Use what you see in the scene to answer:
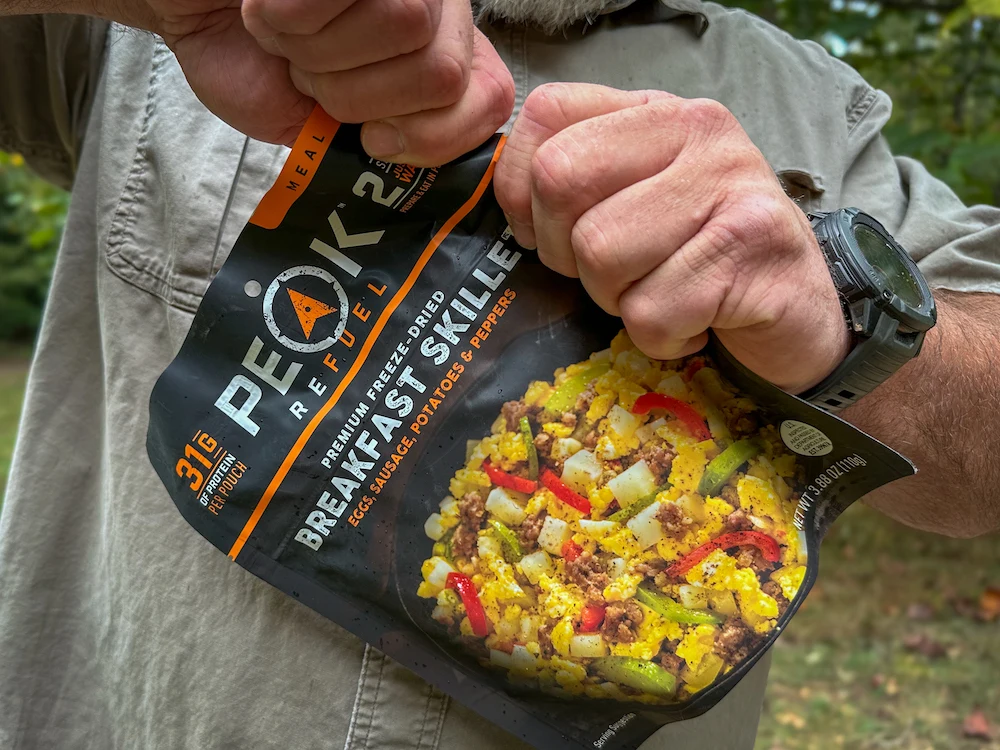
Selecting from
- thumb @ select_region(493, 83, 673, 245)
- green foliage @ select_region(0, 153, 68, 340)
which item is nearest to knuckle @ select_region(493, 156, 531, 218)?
thumb @ select_region(493, 83, 673, 245)

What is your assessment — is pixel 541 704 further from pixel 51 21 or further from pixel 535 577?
pixel 51 21

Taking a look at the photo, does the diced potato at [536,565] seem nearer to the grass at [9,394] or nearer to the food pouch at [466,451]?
the food pouch at [466,451]

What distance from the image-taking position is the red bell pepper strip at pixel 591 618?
0.61m

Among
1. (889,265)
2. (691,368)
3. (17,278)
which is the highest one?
(889,265)

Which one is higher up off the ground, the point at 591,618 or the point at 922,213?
the point at 922,213

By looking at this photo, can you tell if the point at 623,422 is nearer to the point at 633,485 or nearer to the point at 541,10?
the point at 633,485

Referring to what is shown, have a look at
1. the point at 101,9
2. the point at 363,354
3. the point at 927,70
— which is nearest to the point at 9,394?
the point at 927,70

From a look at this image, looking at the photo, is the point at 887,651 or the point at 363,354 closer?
the point at 363,354

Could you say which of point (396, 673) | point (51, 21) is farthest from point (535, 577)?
point (51, 21)

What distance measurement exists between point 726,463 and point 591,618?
16 cm

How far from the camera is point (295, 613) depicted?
0.75m

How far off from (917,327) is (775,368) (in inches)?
4.6

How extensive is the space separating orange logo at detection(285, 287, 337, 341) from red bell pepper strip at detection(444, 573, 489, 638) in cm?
23

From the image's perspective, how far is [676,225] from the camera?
581 mm
